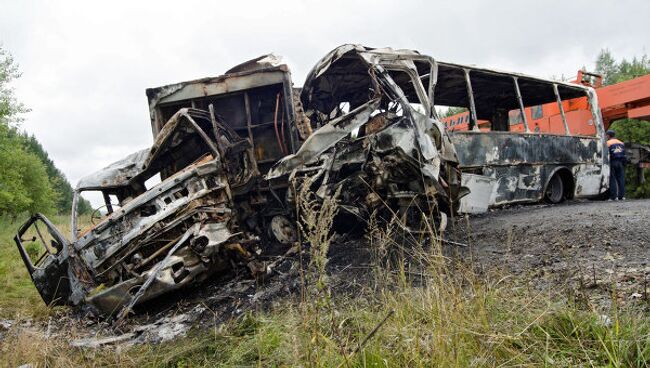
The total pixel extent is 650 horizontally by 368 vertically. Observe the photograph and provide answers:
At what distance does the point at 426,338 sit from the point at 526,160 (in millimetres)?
5339

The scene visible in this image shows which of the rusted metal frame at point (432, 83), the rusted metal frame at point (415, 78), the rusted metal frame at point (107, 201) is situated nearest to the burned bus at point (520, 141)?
the rusted metal frame at point (432, 83)

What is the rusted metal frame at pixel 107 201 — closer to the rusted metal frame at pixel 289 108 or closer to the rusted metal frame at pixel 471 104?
the rusted metal frame at pixel 289 108

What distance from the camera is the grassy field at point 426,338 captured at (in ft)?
5.26

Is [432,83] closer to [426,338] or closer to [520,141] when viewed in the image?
[520,141]

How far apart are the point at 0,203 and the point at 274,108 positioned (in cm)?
2111

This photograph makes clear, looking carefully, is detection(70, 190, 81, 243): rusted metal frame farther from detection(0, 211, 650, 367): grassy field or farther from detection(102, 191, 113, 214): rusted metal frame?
detection(0, 211, 650, 367): grassy field

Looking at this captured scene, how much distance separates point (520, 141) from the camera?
623 centimetres

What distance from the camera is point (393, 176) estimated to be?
14.3ft

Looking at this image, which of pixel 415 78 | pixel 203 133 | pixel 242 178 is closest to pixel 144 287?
pixel 203 133

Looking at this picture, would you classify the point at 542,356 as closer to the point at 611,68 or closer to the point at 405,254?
the point at 405,254

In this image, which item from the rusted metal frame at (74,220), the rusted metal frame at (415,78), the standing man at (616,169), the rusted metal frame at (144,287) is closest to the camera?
the rusted metal frame at (144,287)

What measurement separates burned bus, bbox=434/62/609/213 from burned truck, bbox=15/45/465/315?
89 cm

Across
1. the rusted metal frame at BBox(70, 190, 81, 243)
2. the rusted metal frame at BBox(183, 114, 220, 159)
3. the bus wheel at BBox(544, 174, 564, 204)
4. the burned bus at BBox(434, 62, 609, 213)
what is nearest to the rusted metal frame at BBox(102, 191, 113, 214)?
the rusted metal frame at BBox(70, 190, 81, 243)

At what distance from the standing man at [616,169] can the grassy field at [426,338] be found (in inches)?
287
